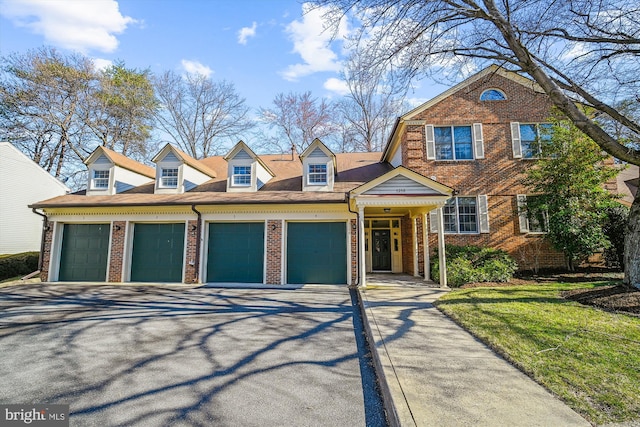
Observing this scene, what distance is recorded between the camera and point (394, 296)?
7773mm

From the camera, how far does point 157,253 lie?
1130cm

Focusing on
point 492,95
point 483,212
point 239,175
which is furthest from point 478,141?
point 239,175

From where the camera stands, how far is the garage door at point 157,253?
11133 mm

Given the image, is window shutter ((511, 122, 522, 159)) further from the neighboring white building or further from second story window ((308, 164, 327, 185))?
the neighboring white building

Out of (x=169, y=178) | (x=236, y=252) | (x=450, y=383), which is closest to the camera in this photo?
(x=450, y=383)

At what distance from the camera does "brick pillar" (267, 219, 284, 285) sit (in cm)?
1060

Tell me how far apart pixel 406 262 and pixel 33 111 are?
2463cm

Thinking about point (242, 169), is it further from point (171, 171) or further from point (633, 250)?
point (633, 250)

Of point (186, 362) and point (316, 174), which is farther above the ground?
point (316, 174)

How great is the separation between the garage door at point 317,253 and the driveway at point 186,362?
9.68ft

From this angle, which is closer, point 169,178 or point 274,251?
point 274,251

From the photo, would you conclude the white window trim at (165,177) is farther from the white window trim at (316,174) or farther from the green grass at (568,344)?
the green grass at (568,344)

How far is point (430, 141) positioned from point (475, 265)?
5.15 metres

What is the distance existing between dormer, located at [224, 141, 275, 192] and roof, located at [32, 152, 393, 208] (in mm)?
364
